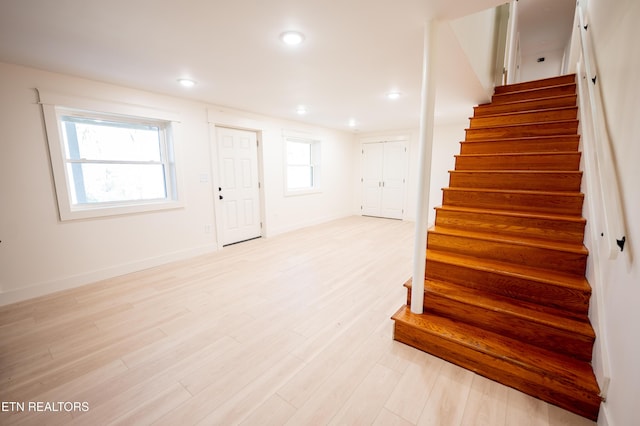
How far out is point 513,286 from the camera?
190 centimetres

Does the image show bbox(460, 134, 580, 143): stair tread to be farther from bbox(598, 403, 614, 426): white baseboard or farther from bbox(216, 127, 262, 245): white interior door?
bbox(216, 127, 262, 245): white interior door

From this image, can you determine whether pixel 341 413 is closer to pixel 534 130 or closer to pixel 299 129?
pixel 534 130

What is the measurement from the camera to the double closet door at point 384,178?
21.7 feet

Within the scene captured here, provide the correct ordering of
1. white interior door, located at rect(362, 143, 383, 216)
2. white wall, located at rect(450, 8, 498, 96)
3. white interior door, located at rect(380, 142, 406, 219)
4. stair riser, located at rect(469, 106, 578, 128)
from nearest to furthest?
white wall, located at rect(450, 8, 498, 96)
stair riser, located at rect(469, 106, 578, 128)
white interior door, located at rect(380, 142, 406, 219)
white interior door, located at rect(362, 143, 383, 216)

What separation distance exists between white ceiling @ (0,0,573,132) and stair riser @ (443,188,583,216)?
1.30m

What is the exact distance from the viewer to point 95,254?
3.05 metres

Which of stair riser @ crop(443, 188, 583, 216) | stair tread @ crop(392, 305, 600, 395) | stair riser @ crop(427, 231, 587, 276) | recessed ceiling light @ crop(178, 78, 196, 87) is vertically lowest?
stair tread @ crop(392, 305, 600, 395)

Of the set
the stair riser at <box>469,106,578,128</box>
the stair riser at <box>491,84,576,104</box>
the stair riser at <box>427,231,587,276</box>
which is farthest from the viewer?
the stair riser at <box>491,84,576,104</box>

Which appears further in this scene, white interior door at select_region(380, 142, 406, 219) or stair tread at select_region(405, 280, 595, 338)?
white interior door at select_region(380, 142, 406, 219)

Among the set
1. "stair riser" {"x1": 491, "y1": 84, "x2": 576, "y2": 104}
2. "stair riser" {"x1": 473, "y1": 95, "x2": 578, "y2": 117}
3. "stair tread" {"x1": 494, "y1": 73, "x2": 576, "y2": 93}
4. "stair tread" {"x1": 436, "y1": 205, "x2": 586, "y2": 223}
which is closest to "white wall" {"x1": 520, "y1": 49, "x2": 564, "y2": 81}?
"stair tread" {"x1": 494, "y1": 73, "x2": 576, "y2": 93}

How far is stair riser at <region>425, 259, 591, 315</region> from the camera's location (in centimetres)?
171

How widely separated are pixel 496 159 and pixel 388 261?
6.04 feet

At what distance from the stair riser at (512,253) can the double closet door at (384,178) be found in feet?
14.6

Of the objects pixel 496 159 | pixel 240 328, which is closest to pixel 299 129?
pixel 496 159
